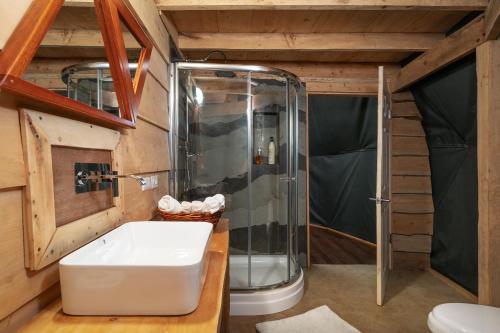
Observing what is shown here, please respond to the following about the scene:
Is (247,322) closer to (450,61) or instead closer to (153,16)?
(153,16)

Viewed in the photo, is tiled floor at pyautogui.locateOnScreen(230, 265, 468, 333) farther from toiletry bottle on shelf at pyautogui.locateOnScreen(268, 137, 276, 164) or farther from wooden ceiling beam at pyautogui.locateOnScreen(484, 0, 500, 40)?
wooden ceiling beam at pyautogui.locateOnScreen(484, 0, 500, 40)

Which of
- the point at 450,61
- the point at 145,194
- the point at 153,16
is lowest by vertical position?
the point at 145,194

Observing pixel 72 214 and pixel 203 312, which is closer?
pixel 203 312

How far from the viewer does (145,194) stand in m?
1.48

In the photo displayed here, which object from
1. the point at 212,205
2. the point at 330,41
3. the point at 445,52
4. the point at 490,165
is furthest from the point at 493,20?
the point at 212,205

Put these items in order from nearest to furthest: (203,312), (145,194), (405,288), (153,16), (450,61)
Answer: (203,312) → (145,194) → (153,16) → (450,61) → (405,288)

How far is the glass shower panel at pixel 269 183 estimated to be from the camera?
248 centimetres

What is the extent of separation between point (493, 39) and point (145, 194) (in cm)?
239

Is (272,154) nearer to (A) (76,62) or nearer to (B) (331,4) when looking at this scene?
(B) (331,4)

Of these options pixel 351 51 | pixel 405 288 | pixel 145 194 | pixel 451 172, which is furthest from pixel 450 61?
pixel 145 194

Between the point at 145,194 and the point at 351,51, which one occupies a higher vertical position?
the point at 351,51

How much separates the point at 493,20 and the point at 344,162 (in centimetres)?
265

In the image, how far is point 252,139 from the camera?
2.50 metres

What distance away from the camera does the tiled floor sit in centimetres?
191
